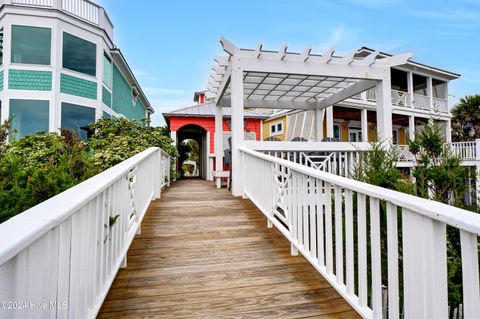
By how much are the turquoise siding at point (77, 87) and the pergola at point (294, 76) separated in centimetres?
536

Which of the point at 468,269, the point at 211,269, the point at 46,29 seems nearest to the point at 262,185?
the point at 211,269

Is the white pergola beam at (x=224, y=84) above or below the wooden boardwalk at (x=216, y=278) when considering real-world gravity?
above

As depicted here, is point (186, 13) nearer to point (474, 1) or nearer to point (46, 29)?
point (46, 29)

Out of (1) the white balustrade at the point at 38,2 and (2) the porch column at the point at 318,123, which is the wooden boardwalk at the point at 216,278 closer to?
(2) the porch column at the point at 318,123

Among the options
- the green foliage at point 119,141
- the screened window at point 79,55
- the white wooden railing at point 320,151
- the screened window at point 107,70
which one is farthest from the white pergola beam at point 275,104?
the screened window at point 107,70

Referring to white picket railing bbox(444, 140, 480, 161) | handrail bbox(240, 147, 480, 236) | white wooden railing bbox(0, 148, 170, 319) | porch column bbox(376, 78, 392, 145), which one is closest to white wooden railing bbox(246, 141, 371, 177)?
porch column bbox(376, 78, 392, 145)

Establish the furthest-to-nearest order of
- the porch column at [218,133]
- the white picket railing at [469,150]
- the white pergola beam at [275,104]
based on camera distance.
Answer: the white picket railing at [469,150] → the white pergola beam at [275,104] → the porch column at [218,133]

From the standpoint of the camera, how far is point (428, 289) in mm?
1145

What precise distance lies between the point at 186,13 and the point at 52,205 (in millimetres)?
11750

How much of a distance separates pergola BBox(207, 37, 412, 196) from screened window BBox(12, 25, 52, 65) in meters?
6.11

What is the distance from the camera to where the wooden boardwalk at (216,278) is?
1771 millimetres

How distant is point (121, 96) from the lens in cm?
1292

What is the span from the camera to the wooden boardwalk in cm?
177

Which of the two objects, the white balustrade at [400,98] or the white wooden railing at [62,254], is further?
the white balustrade at [400,98]
